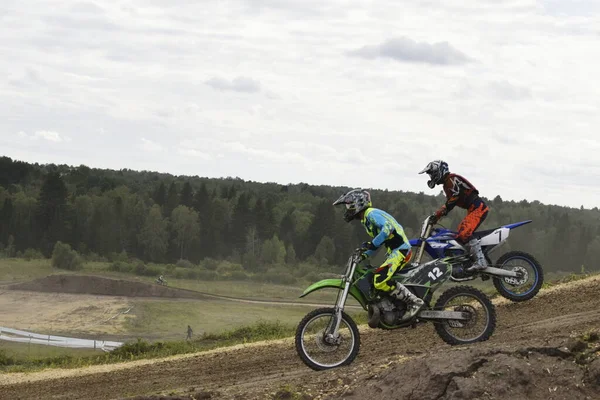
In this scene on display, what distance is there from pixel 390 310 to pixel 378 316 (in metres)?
0.18

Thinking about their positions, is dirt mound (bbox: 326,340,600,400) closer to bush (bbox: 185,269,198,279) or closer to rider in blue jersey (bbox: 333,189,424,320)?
rider in blue jersey (bbox: 333,189,424,320)

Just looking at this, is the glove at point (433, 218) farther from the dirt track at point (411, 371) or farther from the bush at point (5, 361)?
the bush at point (5, 361)

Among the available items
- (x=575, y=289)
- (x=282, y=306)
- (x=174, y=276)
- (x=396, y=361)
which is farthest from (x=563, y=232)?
(x=396, y=361)

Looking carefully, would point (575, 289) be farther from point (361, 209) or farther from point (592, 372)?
point (592, 372)

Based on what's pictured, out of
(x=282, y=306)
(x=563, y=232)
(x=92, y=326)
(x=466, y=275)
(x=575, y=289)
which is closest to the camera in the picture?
(x=466, y=275)

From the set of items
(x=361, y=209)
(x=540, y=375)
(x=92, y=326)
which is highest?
(x=361, y=209)

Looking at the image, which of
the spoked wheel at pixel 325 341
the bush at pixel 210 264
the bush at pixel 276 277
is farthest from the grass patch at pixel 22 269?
the spoked wheel at pixel 325 341

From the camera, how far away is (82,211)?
134 metres

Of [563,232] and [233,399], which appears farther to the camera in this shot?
[563,232]

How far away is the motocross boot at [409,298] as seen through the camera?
38.4 feet

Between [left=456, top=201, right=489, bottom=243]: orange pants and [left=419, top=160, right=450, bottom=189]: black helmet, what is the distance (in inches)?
29.9

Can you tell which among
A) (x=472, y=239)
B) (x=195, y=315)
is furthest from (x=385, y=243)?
(x=195, y=315)

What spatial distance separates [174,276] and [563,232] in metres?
51.5

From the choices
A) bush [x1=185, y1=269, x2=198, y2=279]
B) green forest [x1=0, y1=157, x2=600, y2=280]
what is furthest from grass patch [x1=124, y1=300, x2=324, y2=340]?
green forest [x1=0, y1=157, x2=600, y2=280]
